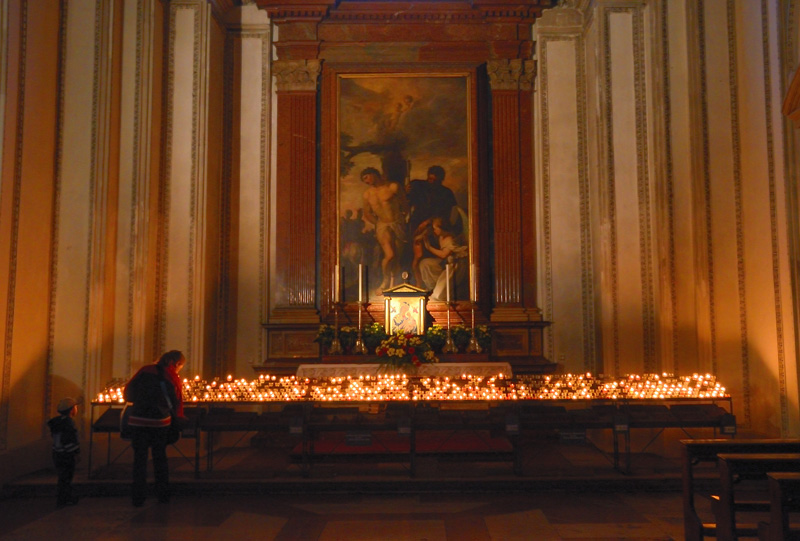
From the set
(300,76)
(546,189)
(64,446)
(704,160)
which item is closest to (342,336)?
(546,189)

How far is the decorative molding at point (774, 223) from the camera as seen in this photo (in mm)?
8430

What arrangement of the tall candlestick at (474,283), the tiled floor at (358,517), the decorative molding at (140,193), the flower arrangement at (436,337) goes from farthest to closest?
the tall candlestick at (474,283), the flower arrangement at (436,337), the decorative molding at (140,193), the tiled floor at (358,517)

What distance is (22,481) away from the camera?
24.6ft

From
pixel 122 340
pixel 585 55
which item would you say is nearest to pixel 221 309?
pixel 122 340

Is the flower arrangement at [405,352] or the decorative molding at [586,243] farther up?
the decorative molding at [586,243]

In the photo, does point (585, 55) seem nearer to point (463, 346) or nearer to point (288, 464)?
point (463, 346)

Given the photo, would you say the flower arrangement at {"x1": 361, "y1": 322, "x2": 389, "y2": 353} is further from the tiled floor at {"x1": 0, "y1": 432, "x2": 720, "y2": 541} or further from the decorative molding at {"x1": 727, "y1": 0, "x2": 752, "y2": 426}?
the decorative molding at {"x1": 727, "y1": 0, "x2": 752, "y2": 426}

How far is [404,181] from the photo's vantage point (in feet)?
39.2

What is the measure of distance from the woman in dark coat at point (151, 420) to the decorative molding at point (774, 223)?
22.9ft

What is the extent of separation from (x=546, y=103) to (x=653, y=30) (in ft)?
7.45

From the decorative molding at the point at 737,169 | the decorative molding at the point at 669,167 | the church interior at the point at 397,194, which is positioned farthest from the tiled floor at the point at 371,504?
the decorative molding at the point at 669,167

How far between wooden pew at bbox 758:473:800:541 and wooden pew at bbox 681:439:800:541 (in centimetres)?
132

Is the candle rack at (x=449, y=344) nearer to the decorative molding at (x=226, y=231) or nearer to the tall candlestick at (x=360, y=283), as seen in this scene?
the tall candlestick at (x=360, y=283)

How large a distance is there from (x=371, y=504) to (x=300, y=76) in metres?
7.76
